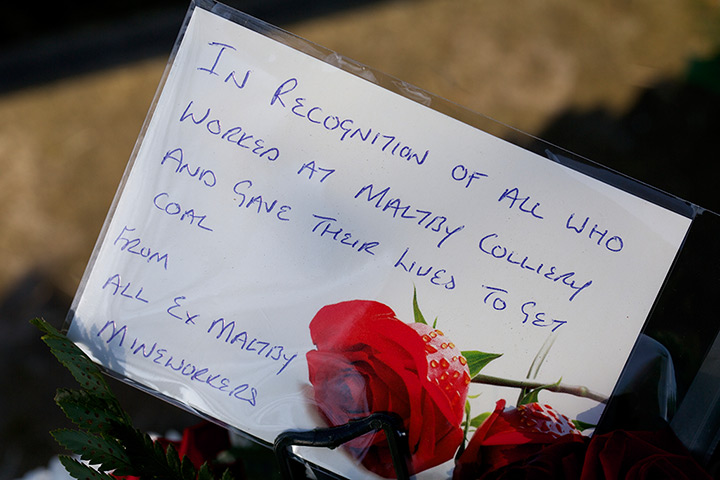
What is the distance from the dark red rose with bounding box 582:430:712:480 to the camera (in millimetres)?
378

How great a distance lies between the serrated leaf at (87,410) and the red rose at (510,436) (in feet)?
0.88

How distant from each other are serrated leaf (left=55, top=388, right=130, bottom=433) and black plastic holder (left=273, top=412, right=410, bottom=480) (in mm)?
127

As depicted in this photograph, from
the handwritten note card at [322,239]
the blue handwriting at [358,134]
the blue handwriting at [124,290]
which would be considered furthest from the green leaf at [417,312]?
the blue handwriting at [124,290]

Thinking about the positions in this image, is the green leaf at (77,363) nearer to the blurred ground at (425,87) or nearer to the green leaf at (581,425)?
the green leaf at (581,425)

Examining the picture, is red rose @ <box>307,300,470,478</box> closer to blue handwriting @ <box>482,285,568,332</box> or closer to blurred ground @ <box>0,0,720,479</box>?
blue handwriting @ <box>482,285,568,332</box>

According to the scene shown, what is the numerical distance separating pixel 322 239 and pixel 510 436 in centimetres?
21

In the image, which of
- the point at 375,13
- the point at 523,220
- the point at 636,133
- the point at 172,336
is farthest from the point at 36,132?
the point at 636,133

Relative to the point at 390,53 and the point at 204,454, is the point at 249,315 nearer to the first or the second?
the point at 204,454

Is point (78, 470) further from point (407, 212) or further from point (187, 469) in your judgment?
point (407, 212)

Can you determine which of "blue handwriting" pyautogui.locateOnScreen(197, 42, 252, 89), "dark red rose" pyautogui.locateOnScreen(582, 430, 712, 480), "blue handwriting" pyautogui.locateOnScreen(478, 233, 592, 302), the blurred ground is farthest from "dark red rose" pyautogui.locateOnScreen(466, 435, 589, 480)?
the blurred ground

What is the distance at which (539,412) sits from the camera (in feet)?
1.46

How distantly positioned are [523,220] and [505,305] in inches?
2.8

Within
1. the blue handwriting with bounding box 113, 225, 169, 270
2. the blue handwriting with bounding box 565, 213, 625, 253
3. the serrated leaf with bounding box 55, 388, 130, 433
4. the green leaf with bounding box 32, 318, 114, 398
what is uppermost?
the blue handwriting with bounding box 565, 213, 625, 253

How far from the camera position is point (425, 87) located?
120 centimetres
